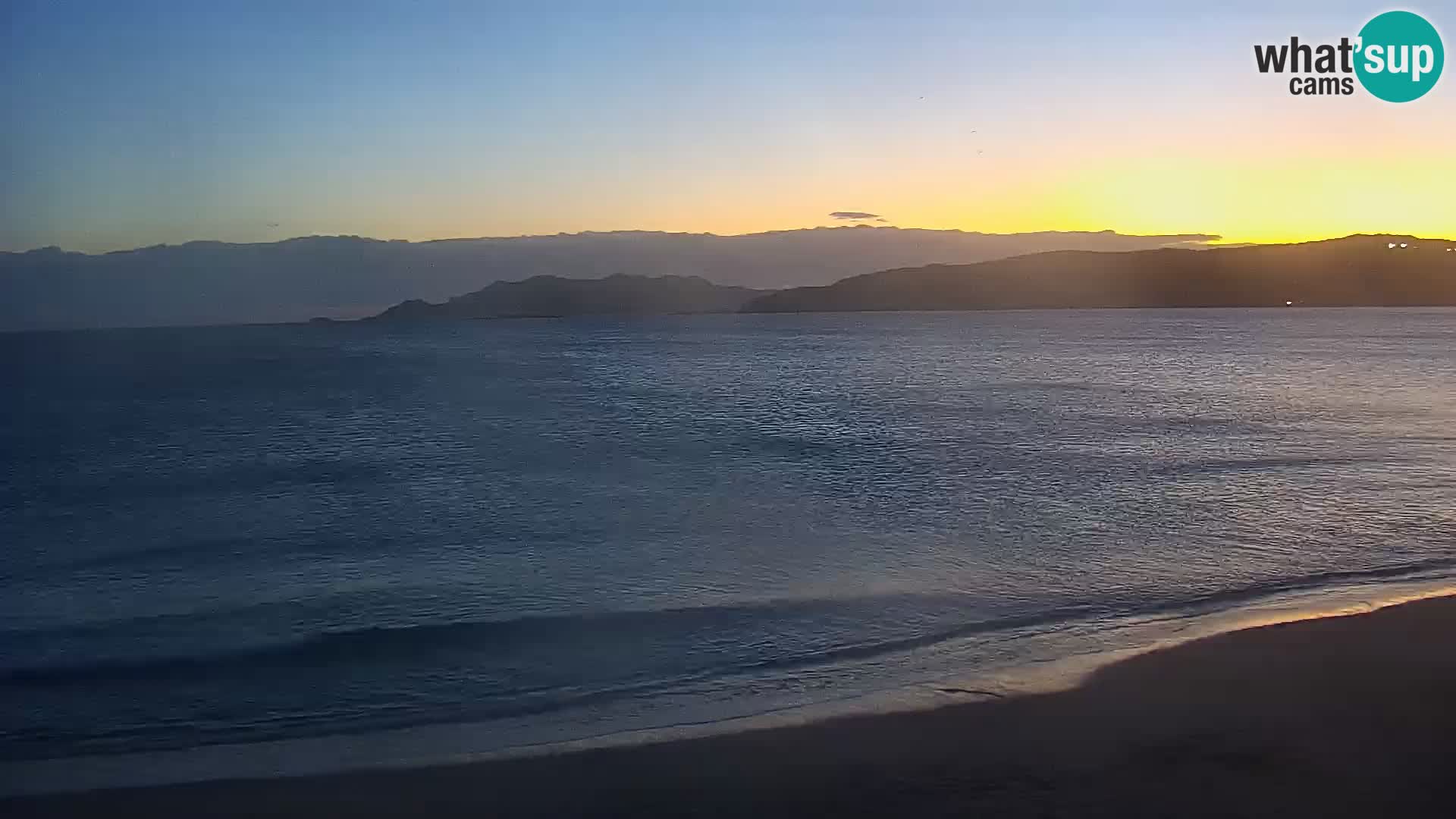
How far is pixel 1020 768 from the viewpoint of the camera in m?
7.66

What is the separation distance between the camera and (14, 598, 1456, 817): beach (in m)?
7.09

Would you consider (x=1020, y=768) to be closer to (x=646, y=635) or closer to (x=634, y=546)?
(x=646, y=635)

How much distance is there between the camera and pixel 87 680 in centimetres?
1109

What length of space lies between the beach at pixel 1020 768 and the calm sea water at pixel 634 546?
3.81ft

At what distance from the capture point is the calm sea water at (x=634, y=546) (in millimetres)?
10531

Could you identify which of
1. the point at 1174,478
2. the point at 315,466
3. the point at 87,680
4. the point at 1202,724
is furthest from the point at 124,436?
the point at 1202,724

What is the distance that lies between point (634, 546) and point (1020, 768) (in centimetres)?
1057

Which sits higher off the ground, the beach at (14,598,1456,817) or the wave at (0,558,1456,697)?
the beach at (14,598,1456,817)

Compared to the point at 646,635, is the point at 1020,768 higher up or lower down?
higher up

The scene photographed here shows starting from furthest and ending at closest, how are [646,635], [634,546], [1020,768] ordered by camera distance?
[634,546] < [646,635] < [1020,768]

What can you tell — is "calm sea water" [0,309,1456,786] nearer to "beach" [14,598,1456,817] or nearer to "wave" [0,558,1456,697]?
"wave" [0,558,1456,697]

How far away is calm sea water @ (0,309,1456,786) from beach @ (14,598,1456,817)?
45.7 inches

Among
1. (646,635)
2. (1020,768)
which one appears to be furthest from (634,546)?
(1020,768)

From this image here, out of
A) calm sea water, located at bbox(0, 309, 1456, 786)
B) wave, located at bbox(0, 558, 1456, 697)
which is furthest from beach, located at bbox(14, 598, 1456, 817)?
wave, located at bbox(0, 558, 1456, 697)
